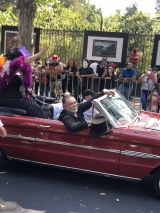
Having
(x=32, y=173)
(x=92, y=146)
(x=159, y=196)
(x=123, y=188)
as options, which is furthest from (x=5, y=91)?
(x=159, y=196)

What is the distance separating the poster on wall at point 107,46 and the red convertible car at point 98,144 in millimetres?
6331

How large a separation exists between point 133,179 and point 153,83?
16.2ft

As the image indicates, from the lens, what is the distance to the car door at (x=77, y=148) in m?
4.17

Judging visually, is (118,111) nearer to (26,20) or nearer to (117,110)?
(117,110)

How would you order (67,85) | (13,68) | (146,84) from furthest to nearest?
(67,85), (146,84), (13,68)

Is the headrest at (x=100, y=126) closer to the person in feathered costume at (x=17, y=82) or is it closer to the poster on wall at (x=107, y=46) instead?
the person in feathered costume at (x=17, y=82)

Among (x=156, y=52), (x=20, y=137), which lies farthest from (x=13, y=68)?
(x=156, y=52)

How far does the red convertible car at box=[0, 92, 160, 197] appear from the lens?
13.4 ft

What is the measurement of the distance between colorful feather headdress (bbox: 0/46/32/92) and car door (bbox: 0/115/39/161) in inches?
24.9

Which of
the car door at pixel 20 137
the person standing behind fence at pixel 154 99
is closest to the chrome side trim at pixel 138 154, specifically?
the car door at pixel 20 137

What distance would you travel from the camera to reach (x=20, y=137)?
4.65 meters

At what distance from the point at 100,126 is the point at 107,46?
7.27m

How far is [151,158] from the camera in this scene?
4027mm

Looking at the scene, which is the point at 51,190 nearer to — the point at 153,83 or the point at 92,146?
the point at 92,146
